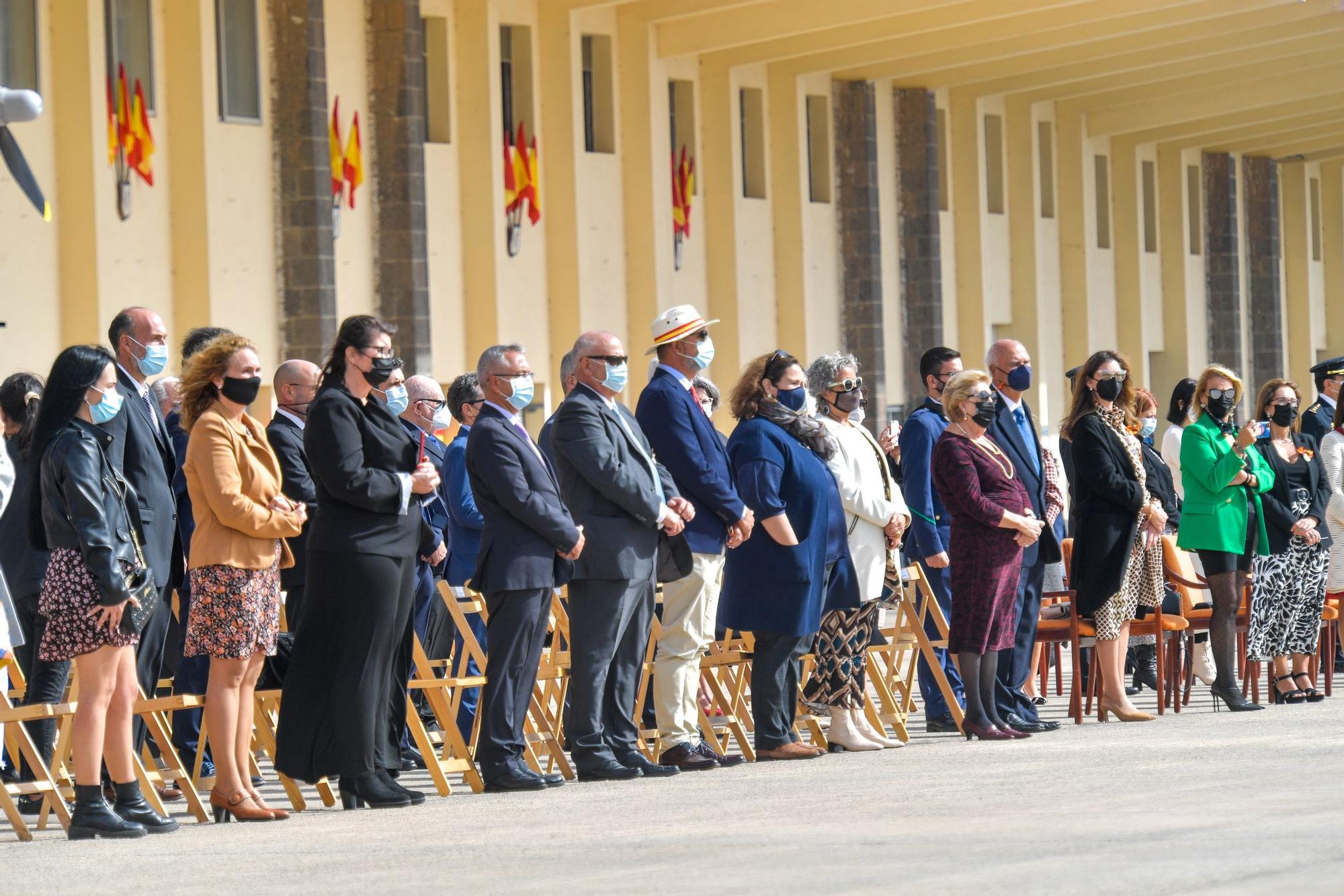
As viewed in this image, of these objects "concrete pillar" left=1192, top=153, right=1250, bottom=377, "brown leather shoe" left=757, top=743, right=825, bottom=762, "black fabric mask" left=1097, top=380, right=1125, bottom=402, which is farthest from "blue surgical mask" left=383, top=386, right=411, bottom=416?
"concrete pillar" left=1192, top=153, right=1250, bottom=377

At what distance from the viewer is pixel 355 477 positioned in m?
8.38

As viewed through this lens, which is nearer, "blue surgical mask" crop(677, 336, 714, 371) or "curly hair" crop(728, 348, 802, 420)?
"blue surgical mask" crop(677, 336, 714, 371)

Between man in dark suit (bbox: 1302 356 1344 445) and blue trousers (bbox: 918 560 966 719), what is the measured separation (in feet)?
10.3

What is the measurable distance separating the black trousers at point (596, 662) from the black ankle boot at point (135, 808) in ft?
6.39

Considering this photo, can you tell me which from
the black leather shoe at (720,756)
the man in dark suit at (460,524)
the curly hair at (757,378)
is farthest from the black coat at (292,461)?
the curly hair at (757,378)

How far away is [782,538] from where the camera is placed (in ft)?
33.2

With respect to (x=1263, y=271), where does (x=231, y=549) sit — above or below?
below

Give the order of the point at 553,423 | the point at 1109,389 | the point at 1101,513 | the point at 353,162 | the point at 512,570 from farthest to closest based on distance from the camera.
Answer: the point at 353,162, the point at 1109,389, the point at 1101,513, the point at 553,423, the point at 512,570

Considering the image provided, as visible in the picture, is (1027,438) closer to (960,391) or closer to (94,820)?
(960,391)

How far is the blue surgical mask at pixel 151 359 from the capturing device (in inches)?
349

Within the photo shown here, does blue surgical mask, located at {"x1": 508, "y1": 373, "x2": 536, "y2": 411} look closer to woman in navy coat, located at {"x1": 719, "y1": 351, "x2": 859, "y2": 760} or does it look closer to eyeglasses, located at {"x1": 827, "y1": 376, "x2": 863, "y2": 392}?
woman in navy coat, located at {"x1": 719, "y1": 351, "x2": 859, "y2": 760}

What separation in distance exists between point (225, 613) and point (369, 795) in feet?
2.96

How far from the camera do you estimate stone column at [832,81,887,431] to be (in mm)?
29969

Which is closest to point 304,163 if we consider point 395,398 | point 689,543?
point 689,543
